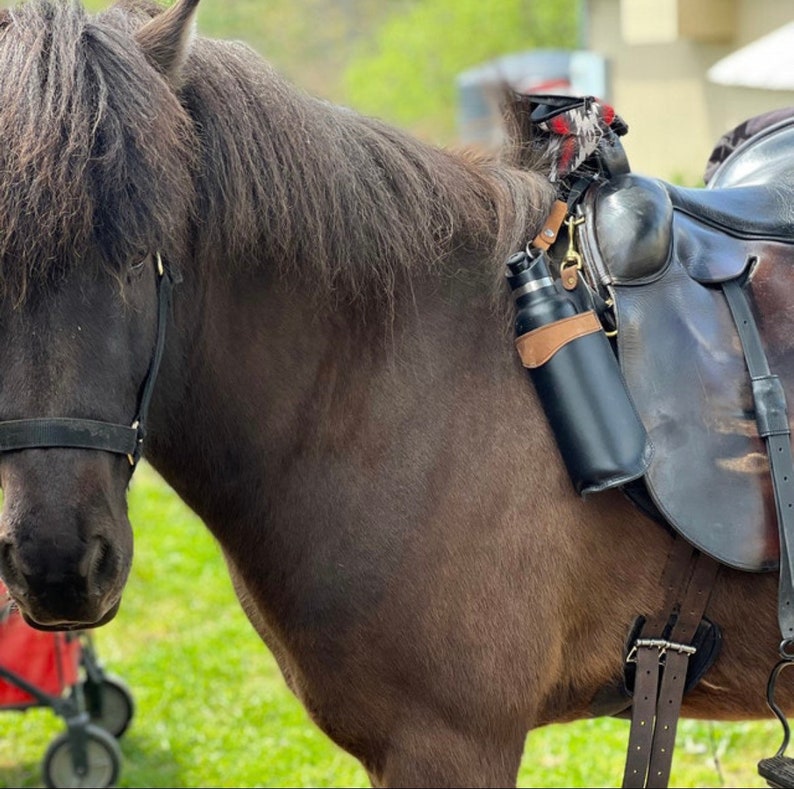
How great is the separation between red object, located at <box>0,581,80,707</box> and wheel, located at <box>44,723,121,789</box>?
0.18 meters

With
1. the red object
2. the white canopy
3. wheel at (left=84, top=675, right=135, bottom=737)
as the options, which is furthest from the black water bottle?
the white canopy

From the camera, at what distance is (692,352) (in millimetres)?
2051

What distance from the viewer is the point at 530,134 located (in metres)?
2.35

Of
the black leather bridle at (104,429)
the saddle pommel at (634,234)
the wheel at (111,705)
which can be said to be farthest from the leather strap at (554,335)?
the wheel at (111,705)

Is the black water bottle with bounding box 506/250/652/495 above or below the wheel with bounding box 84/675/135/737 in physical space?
above

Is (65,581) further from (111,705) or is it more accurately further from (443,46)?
(443,46)

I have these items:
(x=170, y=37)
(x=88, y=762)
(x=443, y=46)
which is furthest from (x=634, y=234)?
(x=443, y=46)

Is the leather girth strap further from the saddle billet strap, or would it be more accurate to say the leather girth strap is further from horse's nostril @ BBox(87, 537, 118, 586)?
horse's nostril @ BBox(87, 537, 118, 586)

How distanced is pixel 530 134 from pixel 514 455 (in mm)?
738

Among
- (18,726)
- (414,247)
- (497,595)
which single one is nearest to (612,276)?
(414,247)

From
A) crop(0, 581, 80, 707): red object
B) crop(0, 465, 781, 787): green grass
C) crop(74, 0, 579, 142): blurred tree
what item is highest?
crop(74, 0, 579, 142): blurred tree

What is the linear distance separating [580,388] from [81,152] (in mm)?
929

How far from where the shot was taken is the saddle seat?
2.00 metres

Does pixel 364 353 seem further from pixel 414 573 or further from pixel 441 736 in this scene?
pixel 441 736
